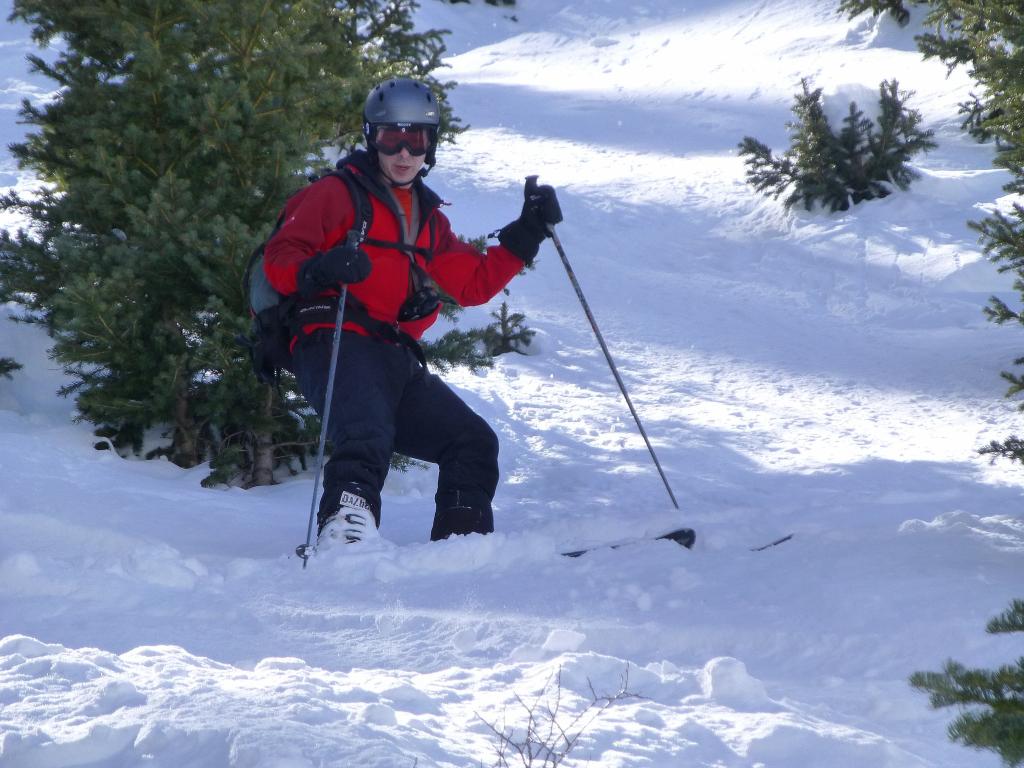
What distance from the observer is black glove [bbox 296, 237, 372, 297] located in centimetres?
466

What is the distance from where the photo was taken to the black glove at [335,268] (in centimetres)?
466

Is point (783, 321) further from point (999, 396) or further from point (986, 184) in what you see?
point (986, 184)

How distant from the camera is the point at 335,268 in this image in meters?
4.65

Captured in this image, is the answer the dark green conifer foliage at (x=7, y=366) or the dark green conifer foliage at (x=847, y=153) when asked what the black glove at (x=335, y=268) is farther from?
the dark green conifer foliage at (x=847, y=153)

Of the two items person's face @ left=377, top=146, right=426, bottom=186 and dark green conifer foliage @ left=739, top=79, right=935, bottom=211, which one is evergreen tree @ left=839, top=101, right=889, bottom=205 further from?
person's face @ left=377, top=146, right=426, bottom=186

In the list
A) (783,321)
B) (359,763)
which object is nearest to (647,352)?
(783,321)

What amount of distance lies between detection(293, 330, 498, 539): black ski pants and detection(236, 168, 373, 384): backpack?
11 centimetres

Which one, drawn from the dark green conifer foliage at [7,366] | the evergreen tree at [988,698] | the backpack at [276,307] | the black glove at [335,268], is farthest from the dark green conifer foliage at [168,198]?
the evergreen tree at [988,698]

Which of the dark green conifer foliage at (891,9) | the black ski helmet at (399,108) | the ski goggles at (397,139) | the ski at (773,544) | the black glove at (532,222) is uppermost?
the dark green conifer foliage at (891,9)

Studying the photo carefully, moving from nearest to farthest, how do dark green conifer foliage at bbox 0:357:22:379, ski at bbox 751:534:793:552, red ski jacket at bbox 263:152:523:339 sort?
ski at bbox 751:534:793:552 → red ski jacket at bbox 263:152:523:339 → dark green conifer foliage at bbox 0:357:22:379

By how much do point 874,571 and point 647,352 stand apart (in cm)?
729

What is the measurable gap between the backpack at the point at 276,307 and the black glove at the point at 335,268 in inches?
9.9

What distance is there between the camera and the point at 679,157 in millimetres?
18359

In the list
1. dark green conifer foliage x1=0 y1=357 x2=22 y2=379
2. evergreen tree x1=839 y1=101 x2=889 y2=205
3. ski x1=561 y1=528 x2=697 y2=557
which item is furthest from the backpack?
evergreen tree x1=839 y1=101 x2=889 y2=205
